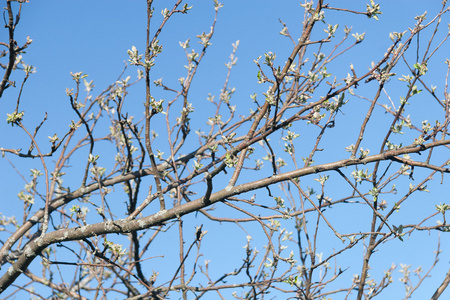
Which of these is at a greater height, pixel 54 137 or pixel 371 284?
pixel 54 137

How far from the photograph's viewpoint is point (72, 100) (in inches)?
155

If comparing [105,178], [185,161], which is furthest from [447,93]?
[105,178]

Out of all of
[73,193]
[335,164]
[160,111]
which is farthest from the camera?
[73,193]

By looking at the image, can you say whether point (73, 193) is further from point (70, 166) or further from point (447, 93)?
point (447, 93)

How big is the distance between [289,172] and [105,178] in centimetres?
243

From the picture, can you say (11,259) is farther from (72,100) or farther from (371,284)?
(371,284)

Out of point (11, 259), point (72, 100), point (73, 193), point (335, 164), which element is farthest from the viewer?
point (73, 193)

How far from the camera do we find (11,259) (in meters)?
4.24

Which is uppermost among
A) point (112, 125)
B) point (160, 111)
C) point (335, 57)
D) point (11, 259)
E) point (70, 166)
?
point (112, 125)

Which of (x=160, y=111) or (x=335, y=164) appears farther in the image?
(x=160, y=111)

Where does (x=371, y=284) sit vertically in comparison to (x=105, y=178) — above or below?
below

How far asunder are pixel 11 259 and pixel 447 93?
3.93 meters

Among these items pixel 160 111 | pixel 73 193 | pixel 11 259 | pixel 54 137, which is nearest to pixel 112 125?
pixel 73 193

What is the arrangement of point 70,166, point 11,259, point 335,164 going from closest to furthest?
point 335,164
point 11,259
point 70,166
